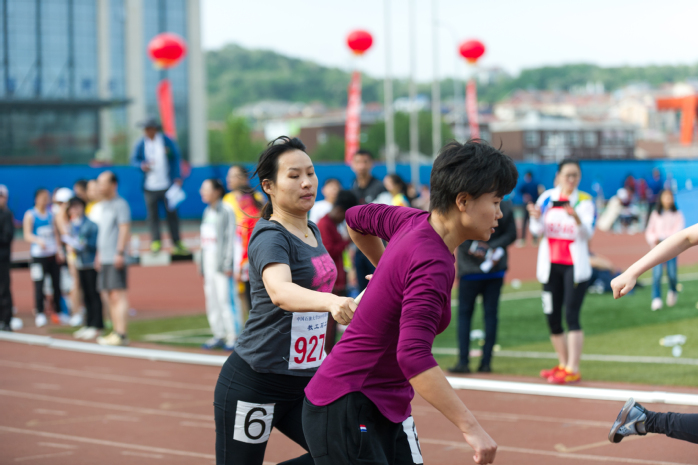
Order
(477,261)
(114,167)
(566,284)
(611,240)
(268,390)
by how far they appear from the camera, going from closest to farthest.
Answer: (268,390)
(566,284)
(477,261)
(611,240)
(114,167)

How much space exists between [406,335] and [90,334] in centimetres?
869

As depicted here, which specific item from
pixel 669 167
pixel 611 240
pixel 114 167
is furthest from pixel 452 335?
pixel 669 167

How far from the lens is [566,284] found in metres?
6.93

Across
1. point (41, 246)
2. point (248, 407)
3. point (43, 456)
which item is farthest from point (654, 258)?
point (41, 246)

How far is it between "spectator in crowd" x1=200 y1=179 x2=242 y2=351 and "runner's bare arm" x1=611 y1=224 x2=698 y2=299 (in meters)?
6.02

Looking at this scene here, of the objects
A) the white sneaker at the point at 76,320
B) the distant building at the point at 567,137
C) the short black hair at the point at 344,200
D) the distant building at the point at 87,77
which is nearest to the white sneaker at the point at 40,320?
the white sneaker at the point at 76,320

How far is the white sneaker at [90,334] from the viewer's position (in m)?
9.98

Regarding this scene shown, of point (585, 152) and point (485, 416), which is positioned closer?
point (485, 416)

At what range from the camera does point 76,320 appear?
446 inches

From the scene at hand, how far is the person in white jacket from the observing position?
6.85 meters

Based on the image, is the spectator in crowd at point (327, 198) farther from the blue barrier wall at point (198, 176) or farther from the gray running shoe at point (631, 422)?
the blue barrier wall at point (198, 176)

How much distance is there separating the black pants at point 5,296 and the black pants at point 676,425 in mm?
9417

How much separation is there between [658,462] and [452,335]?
17.0 ft

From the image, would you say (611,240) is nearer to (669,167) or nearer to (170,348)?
(669,167)
